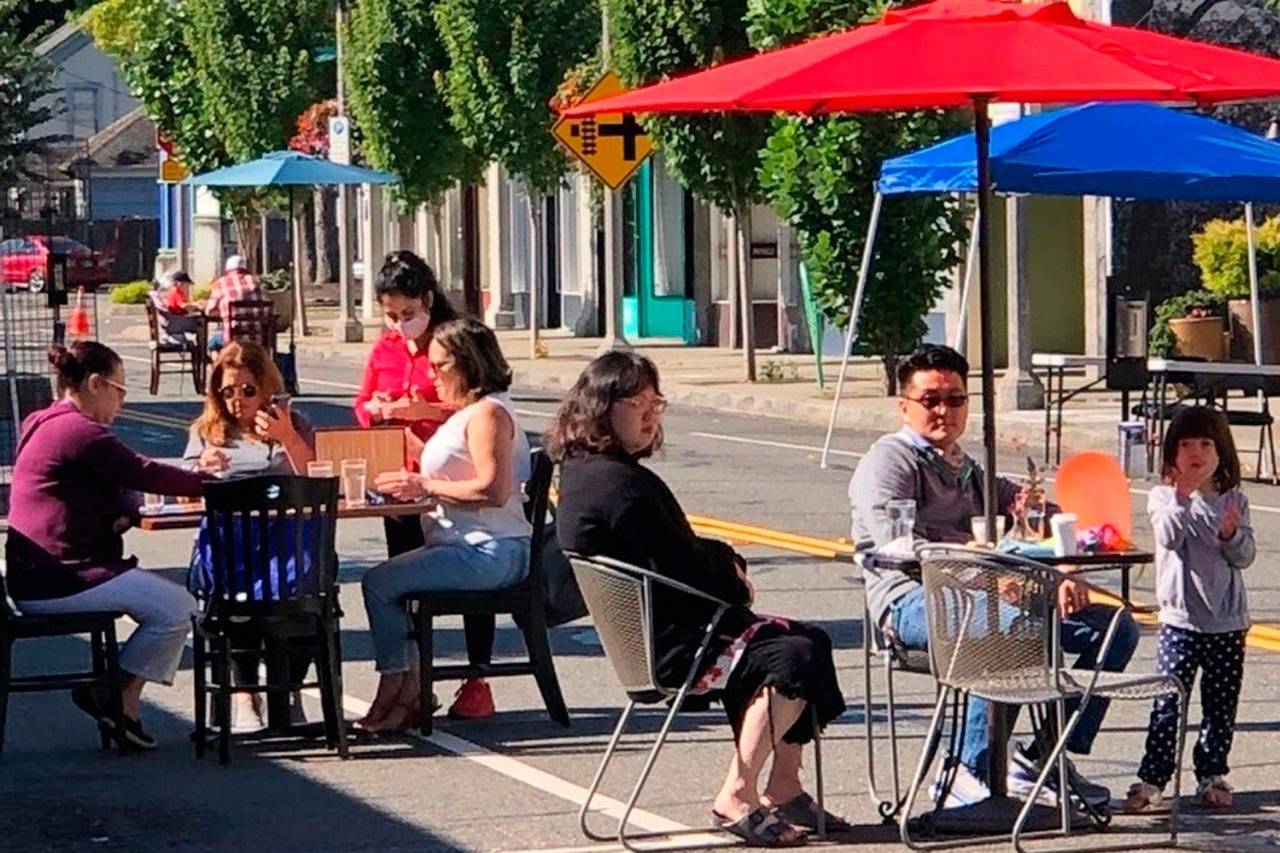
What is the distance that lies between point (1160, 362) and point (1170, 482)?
432 inches

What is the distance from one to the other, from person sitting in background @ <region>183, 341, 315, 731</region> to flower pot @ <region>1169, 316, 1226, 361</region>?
1488cm

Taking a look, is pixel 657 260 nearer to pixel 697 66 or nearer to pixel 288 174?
pixel 288 174

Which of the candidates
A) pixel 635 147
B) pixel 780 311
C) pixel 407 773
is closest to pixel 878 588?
pixel 407 773

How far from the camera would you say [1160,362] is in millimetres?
19688

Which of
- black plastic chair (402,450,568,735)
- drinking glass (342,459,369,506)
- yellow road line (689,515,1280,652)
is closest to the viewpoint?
black plastic chair (402,450,568,735)

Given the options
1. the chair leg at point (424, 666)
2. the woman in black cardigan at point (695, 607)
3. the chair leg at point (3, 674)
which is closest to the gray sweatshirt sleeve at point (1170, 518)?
the woman in black cardigan at point (695, 607)

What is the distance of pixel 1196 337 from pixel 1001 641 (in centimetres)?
1691

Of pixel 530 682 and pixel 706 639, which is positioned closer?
pixel 706 639

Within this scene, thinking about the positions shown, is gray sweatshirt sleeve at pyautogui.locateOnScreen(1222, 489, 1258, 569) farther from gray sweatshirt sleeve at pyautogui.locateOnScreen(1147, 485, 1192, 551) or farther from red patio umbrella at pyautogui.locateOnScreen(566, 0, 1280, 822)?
red patio umbrella at pyautogui.locateOnScreen(566, 0, 1280, 822)

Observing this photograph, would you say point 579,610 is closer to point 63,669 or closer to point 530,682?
point 530,682

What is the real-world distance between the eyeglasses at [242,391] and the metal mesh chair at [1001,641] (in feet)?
11.4

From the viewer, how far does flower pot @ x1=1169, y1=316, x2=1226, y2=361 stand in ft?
80.1

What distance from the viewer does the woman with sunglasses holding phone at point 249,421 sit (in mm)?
10633

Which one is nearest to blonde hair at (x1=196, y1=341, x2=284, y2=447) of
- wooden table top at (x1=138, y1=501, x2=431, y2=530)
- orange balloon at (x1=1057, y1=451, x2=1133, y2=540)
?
wooden table top at (x1=138, y1=501, x2=431, y2=530)
